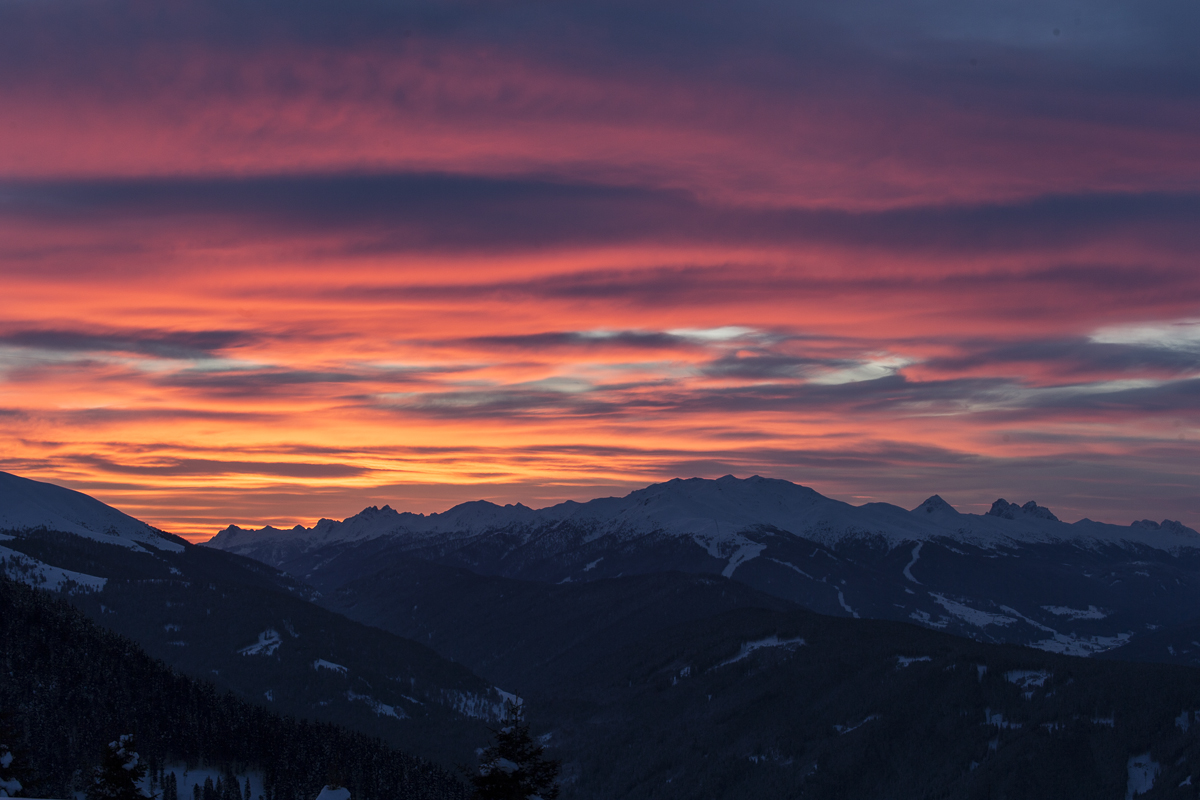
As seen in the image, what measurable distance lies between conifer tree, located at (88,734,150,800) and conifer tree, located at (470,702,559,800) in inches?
1074

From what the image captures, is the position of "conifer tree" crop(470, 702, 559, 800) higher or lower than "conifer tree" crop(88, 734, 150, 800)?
higher

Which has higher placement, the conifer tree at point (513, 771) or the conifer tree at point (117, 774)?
the conifer tree at point (513, 771)

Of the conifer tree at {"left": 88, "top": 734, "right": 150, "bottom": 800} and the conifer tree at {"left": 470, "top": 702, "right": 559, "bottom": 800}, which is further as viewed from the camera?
the conifer tree at {"left": 88, "top": 734, "right": 150, "bottom": 800}

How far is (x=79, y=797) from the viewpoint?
196m

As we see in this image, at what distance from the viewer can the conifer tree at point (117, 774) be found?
62750mm

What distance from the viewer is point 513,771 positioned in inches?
1884

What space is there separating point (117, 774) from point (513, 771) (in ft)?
97.7

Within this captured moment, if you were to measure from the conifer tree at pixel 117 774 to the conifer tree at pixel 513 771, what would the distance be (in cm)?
2727

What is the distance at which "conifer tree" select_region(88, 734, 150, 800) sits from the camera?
62.8 meters

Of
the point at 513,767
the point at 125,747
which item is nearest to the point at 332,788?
the point at 513,767

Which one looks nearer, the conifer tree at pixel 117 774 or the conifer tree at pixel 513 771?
the conifer tree at pixel 513 771

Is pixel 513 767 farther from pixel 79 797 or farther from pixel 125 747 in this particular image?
pixel 79 797

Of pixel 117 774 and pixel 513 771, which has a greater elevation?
pixel 513 771

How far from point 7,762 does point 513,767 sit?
109ft
